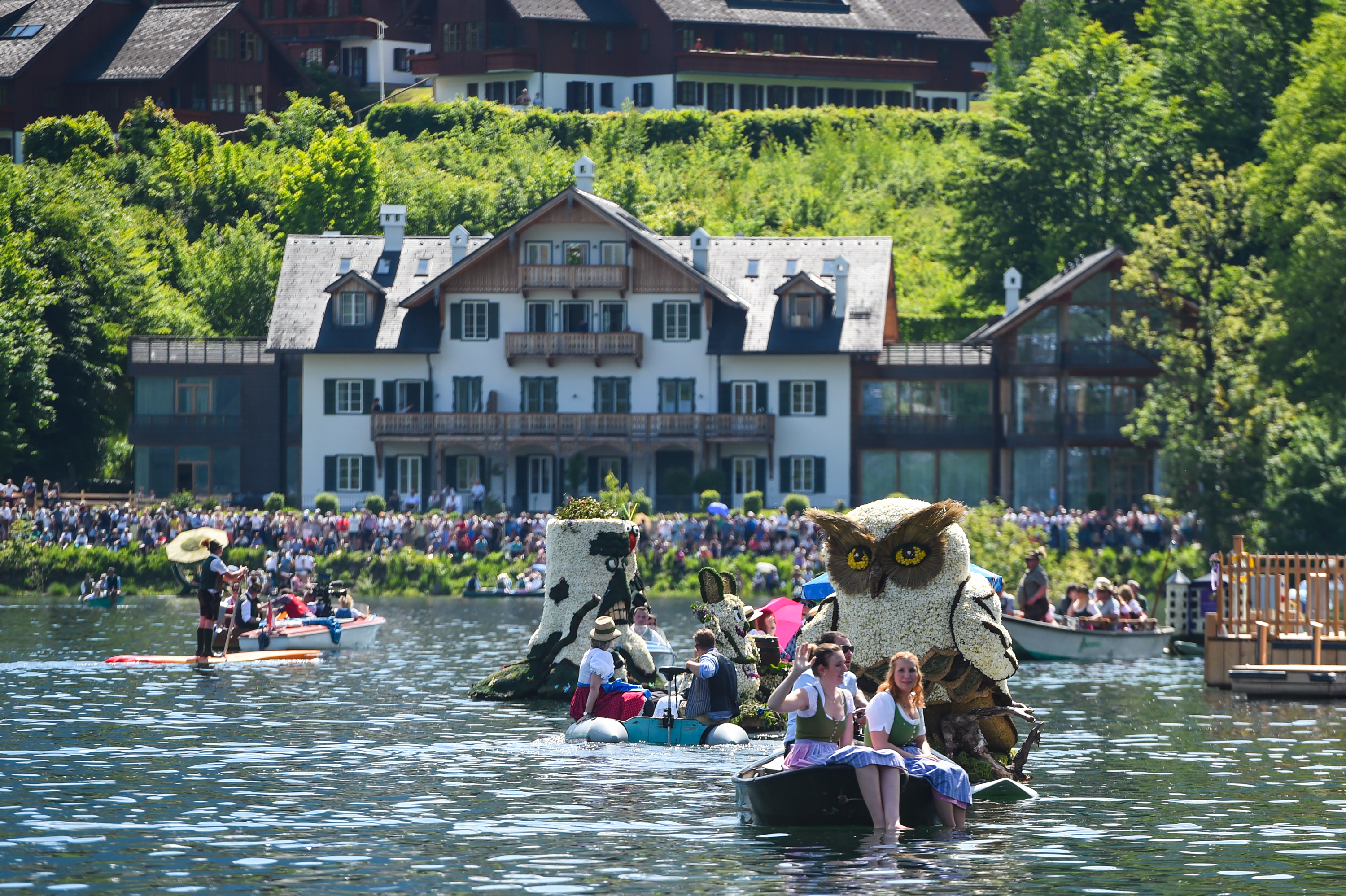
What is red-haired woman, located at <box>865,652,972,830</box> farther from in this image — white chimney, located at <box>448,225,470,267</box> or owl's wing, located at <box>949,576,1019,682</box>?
white chimney, located at <box>448,225,470,267</box>

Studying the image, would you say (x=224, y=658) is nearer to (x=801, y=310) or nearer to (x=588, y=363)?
(x=588, y=363)

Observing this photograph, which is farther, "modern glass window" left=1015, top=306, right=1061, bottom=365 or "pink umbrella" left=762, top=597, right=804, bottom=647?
"modern glass window" left=1015, top=306, right=1061, bottom=365

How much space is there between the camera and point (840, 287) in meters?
77.4

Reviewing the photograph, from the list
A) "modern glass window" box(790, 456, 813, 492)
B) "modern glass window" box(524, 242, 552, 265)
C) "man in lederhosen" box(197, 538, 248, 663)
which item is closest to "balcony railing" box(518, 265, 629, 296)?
"modern glass window" box(524, 242, 552, 265)

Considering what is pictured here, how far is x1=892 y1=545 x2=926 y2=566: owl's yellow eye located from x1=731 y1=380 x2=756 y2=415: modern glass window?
53485 mm

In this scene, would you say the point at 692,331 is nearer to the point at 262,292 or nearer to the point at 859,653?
the point at 262,292

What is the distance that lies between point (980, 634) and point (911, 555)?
1045 mm

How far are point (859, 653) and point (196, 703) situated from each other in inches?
546

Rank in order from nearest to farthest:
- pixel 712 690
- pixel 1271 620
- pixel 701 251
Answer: pixel 712 690
pixel 1271 620
pixel 701 251

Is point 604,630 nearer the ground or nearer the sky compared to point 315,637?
nearer the sky

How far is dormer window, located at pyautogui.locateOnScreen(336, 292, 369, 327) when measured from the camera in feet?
259

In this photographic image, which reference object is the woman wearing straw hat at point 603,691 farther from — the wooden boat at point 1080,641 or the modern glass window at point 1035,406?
the modern glass window at point 1035,406

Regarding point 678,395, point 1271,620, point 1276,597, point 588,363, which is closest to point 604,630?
point 1276,597

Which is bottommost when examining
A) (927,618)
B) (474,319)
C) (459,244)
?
(927,618)
